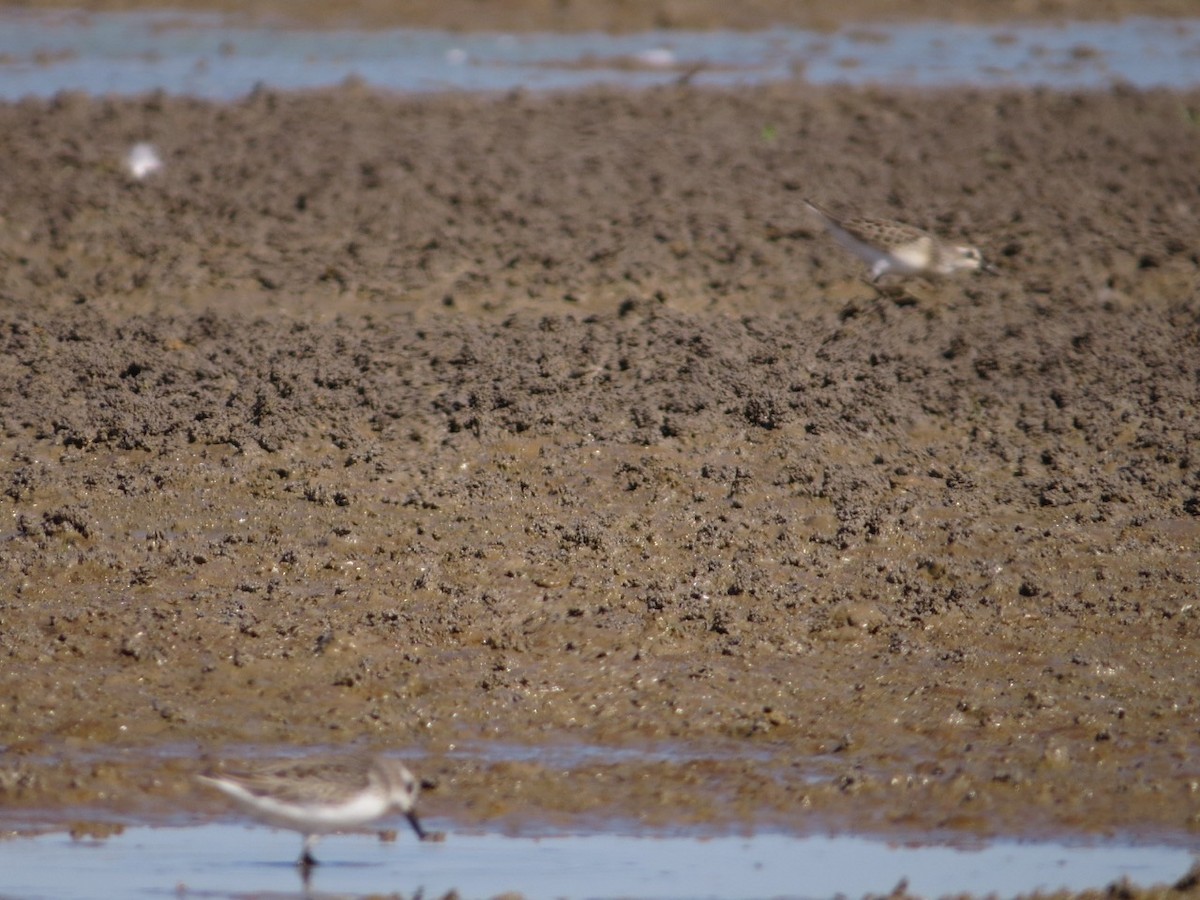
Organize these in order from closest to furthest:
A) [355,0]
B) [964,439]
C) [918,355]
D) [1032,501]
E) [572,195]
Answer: [1032,501] → [964,439] → [918,355] → [572,195] → [355,0]

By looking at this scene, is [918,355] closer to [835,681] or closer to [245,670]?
[835,681]

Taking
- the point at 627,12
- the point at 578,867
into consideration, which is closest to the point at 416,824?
the point at 578,867

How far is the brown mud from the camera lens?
7410 mm

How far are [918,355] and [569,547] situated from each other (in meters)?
3.16

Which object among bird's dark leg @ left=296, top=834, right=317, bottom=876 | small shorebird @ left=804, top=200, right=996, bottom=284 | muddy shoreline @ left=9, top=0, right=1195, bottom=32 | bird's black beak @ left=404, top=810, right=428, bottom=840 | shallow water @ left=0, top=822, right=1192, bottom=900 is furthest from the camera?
muddy shoreline @ left=9, top=0, right=1195, bottom=32

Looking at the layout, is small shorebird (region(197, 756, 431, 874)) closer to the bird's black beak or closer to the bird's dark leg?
the bird's black beak

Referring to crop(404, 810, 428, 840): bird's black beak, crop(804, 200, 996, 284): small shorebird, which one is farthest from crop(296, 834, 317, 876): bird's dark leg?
crop(804, 200, 996, 284): small shorebird

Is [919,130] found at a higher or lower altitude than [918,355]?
higher

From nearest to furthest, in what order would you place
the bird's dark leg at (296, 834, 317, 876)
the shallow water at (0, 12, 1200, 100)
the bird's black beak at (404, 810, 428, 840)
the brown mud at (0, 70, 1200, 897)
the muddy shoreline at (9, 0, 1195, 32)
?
the bird's black beak at (404, 810, 428, 840)
the bird's dark leg at (296, 834, 317, 876)
the brown mud at (0, 70, 1200, 897)
the shallow water at (0, 12, 1200, 100)
the muddy shoreline at (9, 0, 1195, 32)

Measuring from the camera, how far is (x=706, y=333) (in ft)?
36.8

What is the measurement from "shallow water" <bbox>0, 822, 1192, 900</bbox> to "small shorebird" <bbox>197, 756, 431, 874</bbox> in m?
0.23

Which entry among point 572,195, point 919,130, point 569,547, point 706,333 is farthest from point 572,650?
point 919,130

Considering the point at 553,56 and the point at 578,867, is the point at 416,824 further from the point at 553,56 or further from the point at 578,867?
the point at 553,56

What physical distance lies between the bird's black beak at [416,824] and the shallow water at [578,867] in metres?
0.05
